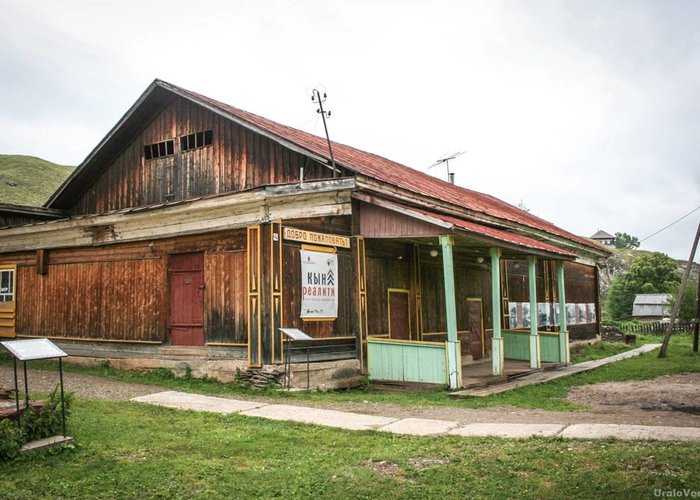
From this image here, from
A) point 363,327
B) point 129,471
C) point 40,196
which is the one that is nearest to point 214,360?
point 363,327

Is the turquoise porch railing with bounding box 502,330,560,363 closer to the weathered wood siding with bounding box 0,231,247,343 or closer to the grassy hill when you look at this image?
the weathered wood siding with bounding box 0,231,247,343

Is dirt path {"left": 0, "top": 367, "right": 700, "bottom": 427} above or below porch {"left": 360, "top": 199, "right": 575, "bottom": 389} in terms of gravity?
below

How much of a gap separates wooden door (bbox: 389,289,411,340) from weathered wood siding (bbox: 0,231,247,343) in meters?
3.93

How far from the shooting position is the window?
1677cm

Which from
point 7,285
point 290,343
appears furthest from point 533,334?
point 7,285

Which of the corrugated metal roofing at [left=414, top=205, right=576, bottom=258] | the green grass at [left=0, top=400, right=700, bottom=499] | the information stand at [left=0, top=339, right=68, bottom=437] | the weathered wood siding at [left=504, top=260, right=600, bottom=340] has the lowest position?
the green grass at [left=0, top=400, right=700, bottom=499]

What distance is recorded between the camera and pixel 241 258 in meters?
12.2

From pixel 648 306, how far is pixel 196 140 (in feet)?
218

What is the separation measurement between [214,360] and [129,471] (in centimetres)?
684

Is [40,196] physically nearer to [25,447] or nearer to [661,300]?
[25,447]

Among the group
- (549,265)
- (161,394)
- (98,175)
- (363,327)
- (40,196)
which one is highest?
(40,196)

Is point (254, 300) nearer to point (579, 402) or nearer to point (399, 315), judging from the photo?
point (399, 315)

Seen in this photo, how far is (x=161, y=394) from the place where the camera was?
10672 mm

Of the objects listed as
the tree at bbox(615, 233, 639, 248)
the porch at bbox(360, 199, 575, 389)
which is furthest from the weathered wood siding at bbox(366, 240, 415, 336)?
the tree at bbox(615, 233, 639, 248)
